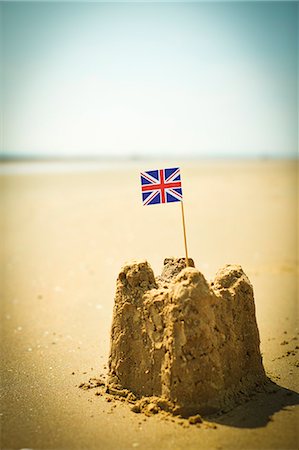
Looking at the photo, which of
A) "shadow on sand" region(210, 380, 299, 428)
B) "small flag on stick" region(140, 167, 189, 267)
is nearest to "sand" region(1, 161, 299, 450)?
"shadow on sand" region(210, 380, 299, 428)

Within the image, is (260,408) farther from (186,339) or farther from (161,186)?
(161,186)

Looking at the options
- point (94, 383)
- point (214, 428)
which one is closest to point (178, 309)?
point (214, 428)

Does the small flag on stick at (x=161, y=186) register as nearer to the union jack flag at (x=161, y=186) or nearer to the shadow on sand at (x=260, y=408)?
the union jack flag at (x=161, y=186)

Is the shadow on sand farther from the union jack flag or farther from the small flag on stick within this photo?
the union jack flag

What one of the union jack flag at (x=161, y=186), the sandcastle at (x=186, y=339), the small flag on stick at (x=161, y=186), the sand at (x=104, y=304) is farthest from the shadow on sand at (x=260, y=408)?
the union jack flag at (x=161, y=186)

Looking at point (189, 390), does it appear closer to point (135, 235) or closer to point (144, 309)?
point (144, 309)

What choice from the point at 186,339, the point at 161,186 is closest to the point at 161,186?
the point at 161,186
